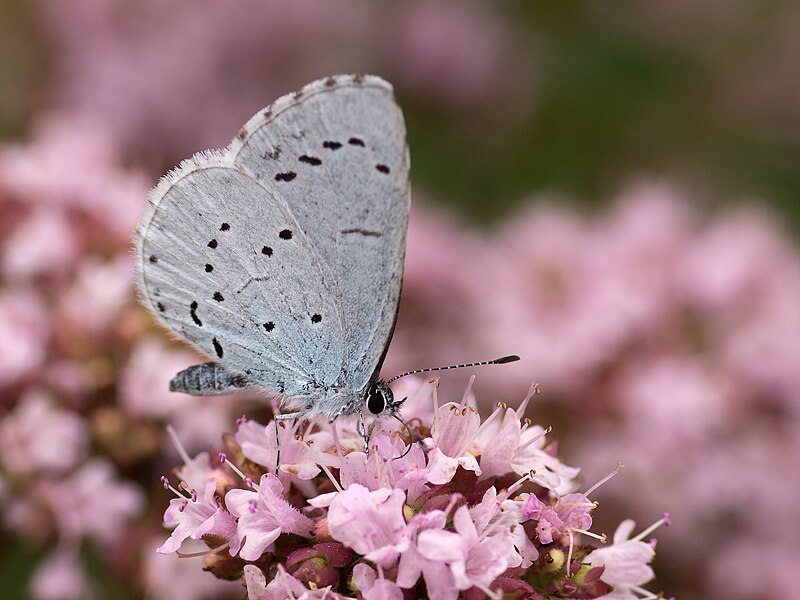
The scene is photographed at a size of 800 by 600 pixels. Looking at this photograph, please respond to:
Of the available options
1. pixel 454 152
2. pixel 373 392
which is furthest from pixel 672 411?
pixel 454 152

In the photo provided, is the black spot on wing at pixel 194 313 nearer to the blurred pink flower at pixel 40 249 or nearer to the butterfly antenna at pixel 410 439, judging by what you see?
the butterfly antenna at pixel 410 439

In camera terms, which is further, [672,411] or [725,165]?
[725,165]

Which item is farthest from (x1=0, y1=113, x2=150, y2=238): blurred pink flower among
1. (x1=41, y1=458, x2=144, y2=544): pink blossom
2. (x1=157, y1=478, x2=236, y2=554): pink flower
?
(x1=157, y1=478, x2=236, y2=554): pink flower

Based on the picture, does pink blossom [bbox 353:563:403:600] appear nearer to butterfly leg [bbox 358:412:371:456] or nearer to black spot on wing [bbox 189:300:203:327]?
butterfly leg [bbox 358:412:371:456]

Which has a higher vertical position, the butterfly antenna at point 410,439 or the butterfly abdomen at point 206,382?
the butterfly abdomen at point 206,382

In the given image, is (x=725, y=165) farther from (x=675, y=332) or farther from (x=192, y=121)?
(x=192, y=121)

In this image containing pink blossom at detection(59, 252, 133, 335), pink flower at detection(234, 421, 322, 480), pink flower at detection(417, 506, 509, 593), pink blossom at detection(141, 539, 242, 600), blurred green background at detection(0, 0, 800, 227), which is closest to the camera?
pink flower at detection(417, 506, 509, 593)

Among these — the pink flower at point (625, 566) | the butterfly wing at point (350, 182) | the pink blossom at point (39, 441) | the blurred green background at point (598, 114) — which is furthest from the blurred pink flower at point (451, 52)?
the pink flower at point (625, 566)
